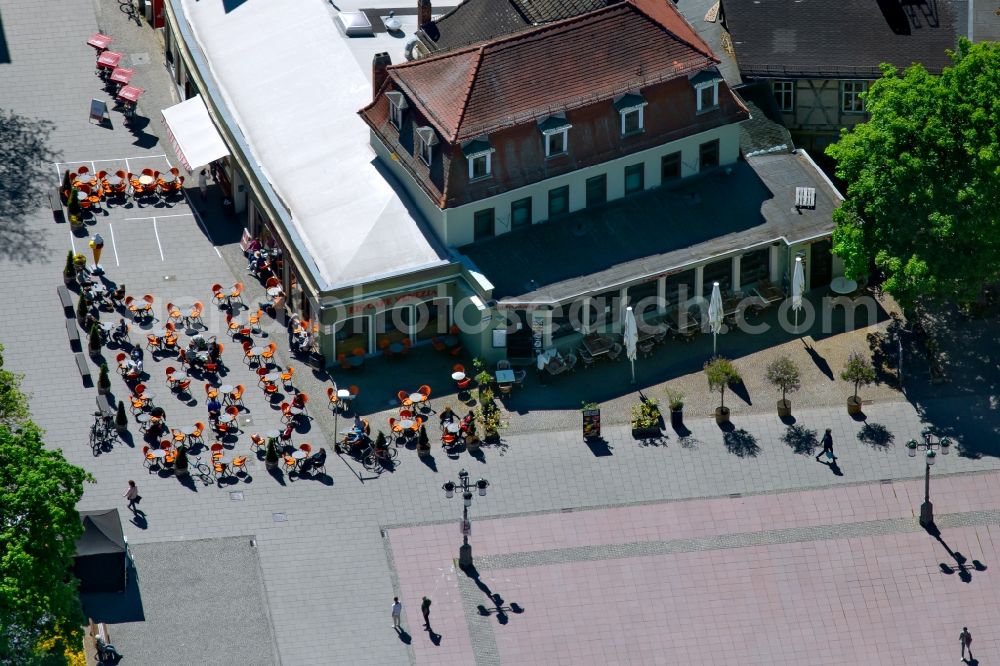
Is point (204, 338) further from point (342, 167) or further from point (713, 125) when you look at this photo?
point (713, 125)

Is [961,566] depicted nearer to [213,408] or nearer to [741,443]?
[741,443]

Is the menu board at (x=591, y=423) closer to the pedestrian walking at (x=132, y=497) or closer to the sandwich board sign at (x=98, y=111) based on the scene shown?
the pedestrian walking at (x=132, y=497)

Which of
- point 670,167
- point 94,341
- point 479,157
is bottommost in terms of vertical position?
point 94,341

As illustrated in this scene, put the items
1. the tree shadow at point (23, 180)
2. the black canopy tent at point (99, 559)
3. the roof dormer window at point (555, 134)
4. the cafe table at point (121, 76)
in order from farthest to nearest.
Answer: the cafe table at point (121, 76) < the tree shadow at point (23, 180) < the roof dormer window at point (555, 134) < the black canopy tent at point (99, 559)

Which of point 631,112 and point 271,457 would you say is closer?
point 271,457

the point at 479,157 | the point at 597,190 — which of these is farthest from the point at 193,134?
the point at 597,190

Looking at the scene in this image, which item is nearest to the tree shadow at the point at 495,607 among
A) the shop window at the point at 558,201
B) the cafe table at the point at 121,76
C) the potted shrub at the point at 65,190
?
the shop window at the point at 558,201

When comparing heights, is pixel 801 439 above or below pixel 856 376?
below
